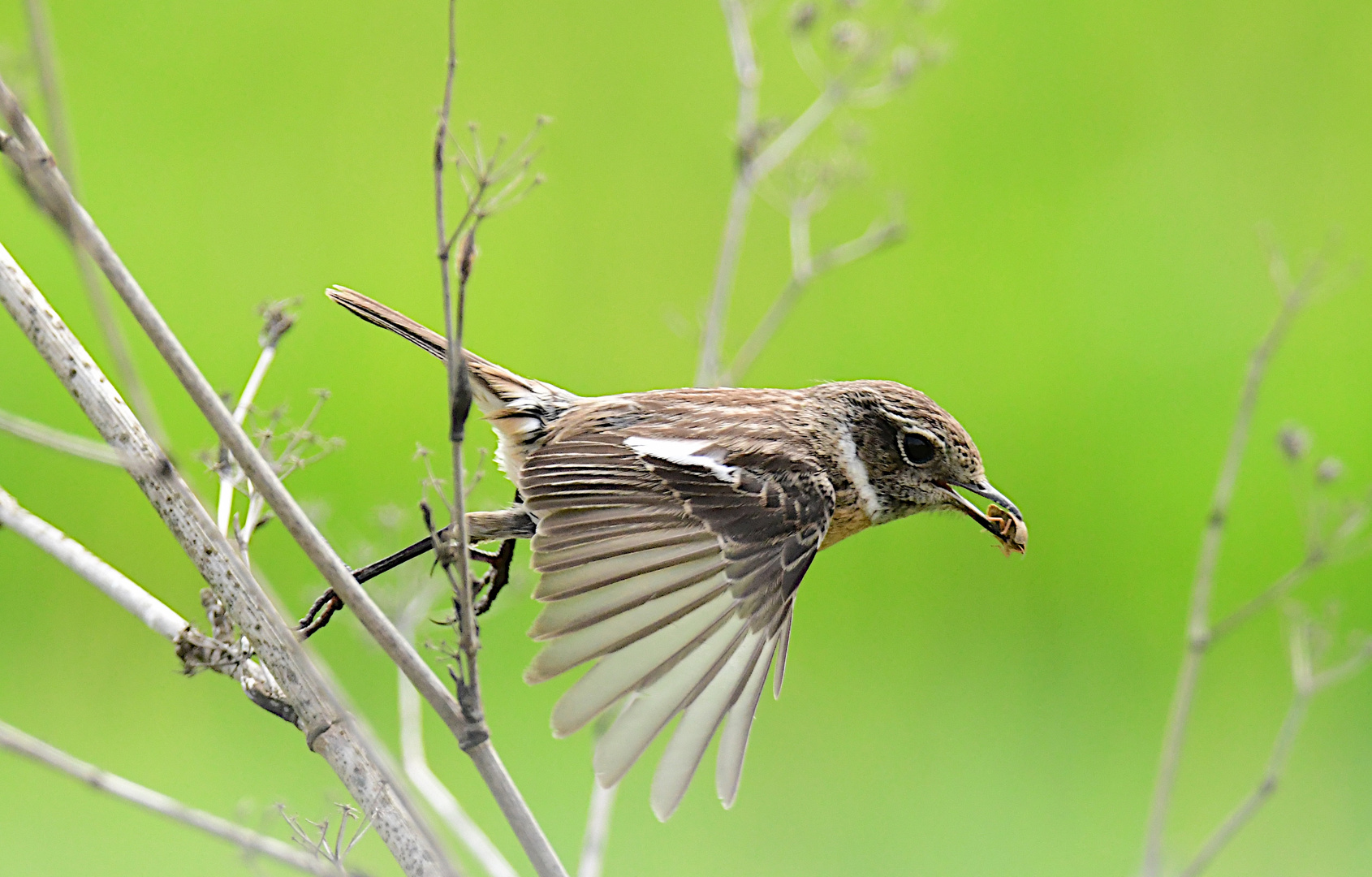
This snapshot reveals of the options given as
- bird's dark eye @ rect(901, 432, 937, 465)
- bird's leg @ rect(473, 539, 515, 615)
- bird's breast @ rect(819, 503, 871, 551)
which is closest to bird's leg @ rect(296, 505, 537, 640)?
bird's leg @ rect(473, 539, 515, 615)

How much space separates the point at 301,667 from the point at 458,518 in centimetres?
29

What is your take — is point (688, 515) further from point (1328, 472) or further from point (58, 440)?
point (1328, 472)

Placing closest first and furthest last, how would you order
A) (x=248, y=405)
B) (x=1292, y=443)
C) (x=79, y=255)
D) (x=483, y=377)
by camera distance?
(x=79, y=255) < (x=248, y=405) < (x=483, y=377) < (x=1292, y=443)

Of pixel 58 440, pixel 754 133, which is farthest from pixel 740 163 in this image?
pixel 58 440

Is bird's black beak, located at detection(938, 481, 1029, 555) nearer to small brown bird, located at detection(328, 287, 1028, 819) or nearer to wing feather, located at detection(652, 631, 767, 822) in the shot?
small brown bird, located at detection(328, 287, 1028, 819)

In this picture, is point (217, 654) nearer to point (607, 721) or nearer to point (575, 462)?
point (575, 462)

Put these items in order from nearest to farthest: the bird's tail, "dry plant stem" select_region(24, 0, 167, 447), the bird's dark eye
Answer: "dry plant stem" select_region(24, 0, 167, 447)
the bird's tail
the bird's dark eye

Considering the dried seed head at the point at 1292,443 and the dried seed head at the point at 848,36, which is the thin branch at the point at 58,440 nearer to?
the dried seed head at the point at 848,36

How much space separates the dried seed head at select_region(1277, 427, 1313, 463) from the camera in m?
2.55

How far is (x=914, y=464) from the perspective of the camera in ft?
7.88

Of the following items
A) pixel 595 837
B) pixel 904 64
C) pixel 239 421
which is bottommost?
pixel 595 837

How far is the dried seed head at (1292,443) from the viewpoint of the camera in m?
2.55

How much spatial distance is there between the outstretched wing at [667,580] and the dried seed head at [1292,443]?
107cm

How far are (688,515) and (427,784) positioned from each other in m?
0.76
